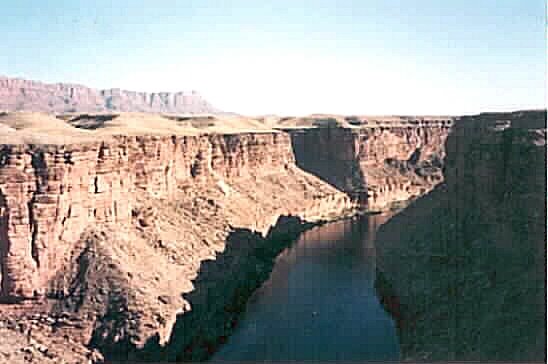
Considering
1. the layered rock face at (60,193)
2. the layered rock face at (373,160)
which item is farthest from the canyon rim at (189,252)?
the layered rock face at (373,160)

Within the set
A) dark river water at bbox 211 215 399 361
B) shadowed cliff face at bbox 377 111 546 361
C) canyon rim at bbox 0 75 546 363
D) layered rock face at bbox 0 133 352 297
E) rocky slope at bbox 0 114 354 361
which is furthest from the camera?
dark river water at bbox 211 215 399 361

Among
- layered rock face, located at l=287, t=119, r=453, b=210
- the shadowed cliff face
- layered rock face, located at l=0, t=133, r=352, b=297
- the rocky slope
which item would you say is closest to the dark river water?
the shadowed cliff face


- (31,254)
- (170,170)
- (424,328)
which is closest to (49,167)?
(31,254)

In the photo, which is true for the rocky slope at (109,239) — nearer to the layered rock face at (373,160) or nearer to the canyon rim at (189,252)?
the canyon rim at (189,252)

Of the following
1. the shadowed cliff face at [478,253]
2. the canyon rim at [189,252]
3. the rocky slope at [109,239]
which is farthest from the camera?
the rocky slope at [109,239]

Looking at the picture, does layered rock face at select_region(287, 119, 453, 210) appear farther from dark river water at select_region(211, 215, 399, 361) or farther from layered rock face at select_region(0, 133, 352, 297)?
layered rock face at select_region(0, 133, 352, 297)

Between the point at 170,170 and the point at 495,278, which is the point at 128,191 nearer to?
the point at 170,170
